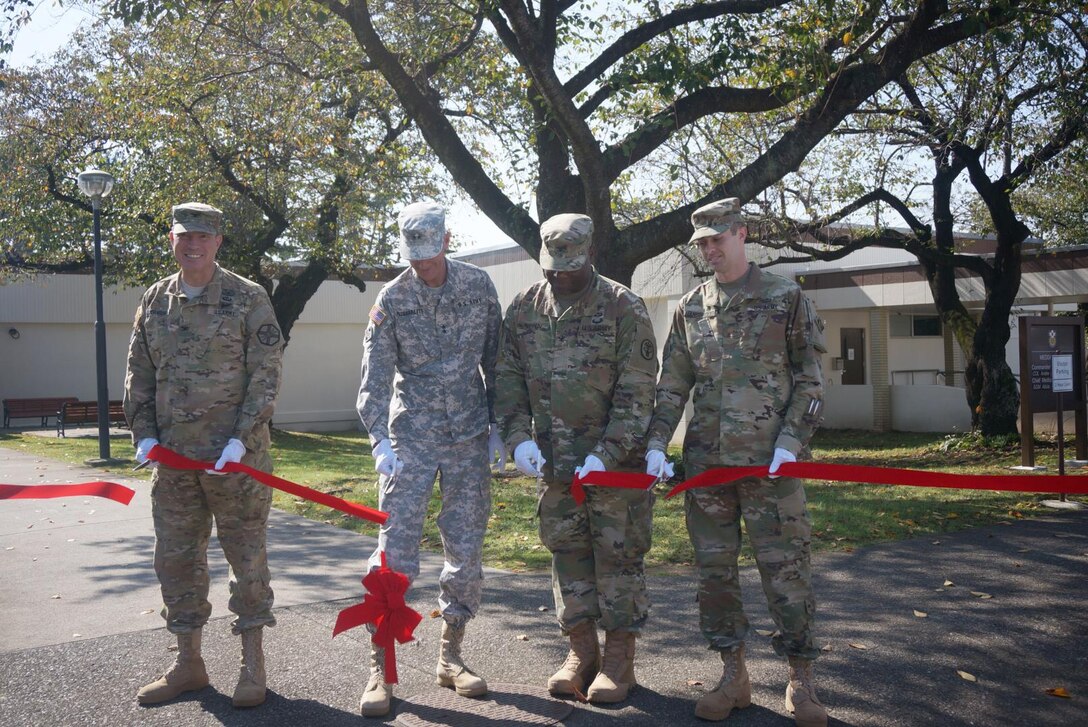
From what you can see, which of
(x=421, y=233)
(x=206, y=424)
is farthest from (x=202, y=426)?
(x=421, y=233)

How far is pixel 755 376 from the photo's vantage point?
165 inches

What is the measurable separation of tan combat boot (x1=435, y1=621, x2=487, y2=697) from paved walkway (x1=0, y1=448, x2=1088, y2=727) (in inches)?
6.0

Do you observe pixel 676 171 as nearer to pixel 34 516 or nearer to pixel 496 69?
pixel 496 69

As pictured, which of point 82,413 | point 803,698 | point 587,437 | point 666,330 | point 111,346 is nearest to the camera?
point 803,698

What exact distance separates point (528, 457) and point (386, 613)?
2.93ft

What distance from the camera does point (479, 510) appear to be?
4523mm

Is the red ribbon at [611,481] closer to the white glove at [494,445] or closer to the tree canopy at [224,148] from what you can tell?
the white glove at [494,445]

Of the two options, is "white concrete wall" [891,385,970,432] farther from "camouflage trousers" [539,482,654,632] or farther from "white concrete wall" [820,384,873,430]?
"camouflage trousers" [539,482,654,632]

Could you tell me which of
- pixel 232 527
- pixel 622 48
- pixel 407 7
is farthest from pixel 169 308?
pixel 407 7

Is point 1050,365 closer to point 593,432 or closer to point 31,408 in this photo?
point 593,432

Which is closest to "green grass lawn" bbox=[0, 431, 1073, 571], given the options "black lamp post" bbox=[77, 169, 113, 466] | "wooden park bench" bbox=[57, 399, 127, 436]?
"black lamp post" bbox=[77, 169, 113, 466]

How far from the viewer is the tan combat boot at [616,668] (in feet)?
14.0

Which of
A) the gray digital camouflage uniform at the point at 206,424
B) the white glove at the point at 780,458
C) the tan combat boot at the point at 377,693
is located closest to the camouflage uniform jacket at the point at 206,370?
the gray digital camouflage uniform at the point at 206,424

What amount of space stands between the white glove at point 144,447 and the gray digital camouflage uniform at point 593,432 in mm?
1603
